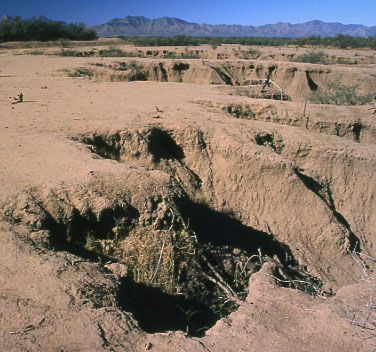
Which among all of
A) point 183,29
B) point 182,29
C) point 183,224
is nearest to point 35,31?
point 183,224

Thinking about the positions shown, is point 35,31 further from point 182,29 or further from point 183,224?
point 182,29

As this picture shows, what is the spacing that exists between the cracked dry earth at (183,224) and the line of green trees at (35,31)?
1950cm

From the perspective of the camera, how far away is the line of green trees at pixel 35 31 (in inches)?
962

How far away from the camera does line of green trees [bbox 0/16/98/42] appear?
24433mm

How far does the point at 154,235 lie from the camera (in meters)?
3.52

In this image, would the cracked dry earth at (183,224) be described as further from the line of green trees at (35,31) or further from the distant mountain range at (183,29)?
the distant mountain range at (183,29)

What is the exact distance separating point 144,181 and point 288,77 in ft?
42.3

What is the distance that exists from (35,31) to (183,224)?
1051 inches

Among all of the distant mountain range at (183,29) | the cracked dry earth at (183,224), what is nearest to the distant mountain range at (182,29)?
the distant mountain range at (183,29)

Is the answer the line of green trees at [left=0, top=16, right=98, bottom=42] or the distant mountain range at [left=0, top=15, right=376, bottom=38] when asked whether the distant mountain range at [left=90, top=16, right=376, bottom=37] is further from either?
the line of green trees at [left=0, top=16, right=98, bottom=42]

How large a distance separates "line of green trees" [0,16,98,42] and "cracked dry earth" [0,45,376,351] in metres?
19.5

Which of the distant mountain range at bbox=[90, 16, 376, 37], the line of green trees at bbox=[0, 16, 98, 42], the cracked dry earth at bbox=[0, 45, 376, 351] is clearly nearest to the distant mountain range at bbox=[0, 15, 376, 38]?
the distant mountain range at bbox=[90, 16, 376, 37]

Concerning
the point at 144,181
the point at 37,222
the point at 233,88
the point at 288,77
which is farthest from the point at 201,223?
the point at 288,77

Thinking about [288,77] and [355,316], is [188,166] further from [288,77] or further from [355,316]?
[288,77]
